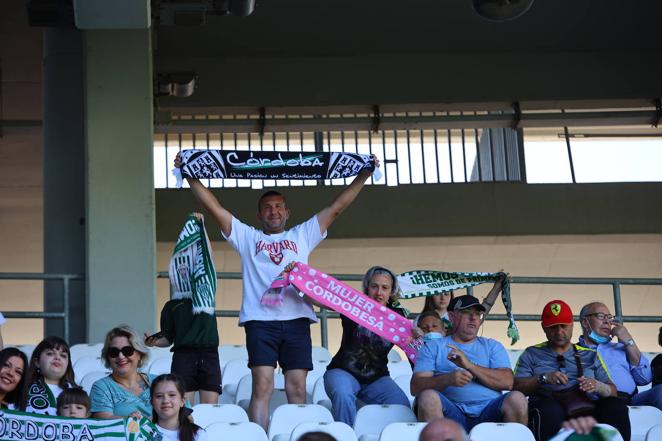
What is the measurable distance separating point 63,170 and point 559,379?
514 centimetres

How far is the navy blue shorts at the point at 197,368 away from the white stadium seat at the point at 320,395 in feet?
2.09

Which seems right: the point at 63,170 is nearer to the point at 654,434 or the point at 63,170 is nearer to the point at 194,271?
the point at 194,271

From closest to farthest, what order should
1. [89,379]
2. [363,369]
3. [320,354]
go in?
[363,369]
[89,379]
[320,354]

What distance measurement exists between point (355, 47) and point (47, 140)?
3784mm

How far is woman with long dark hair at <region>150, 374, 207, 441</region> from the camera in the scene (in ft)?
16.1

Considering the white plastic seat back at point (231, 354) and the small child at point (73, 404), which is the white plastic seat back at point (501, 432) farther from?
the white plastic seat back at point (231, 354)

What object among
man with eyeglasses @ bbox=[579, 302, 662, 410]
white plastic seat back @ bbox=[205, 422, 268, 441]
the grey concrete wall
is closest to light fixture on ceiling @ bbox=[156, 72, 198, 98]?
the grey concrete wall

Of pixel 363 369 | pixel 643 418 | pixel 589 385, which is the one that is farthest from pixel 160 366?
pixel 643 418

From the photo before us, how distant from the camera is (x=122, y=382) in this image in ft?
17.8

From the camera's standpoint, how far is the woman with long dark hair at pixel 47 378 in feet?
17.2

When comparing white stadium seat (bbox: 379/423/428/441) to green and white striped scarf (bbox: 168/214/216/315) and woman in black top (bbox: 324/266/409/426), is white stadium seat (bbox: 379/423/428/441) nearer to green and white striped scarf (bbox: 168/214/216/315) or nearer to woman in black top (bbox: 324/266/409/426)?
woman in black top (bbox: 324/266/409/426)

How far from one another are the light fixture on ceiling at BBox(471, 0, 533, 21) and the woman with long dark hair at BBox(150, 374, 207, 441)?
13.8ft

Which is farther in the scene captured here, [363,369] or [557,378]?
[363,369]

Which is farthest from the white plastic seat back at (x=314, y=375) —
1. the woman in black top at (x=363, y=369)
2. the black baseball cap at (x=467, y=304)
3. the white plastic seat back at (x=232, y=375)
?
the black baseball cap at (x=467, y=304)
